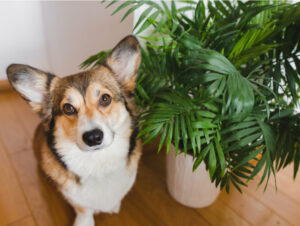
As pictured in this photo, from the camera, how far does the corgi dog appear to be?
968 mm

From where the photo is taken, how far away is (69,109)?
1.01 meters

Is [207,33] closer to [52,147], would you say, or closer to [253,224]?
[52,147]

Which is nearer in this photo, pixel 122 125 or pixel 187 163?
pixel 122 125

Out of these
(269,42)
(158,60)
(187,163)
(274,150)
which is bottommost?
(187,163)

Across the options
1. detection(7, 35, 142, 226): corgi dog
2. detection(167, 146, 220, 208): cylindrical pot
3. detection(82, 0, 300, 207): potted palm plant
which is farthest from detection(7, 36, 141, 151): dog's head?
detection(167, 146, 220, 208): cylindrical pot

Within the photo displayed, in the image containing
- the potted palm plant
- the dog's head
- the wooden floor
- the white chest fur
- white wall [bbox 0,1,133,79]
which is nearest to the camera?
the potted palm plant

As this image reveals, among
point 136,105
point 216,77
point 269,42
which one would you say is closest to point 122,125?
point 136,105

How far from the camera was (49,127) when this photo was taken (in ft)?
3.53

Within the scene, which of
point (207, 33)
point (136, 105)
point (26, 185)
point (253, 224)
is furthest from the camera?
point (26, 185)

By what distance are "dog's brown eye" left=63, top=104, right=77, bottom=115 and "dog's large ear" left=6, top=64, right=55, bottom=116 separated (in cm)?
15

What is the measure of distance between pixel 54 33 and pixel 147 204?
6.17ft

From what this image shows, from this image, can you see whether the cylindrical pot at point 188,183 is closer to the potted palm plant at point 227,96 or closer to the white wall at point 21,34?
the potted palm plant at point 227,96

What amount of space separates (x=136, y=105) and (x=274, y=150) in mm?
682

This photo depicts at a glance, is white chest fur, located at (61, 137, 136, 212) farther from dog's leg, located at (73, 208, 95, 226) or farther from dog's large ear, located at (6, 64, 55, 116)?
dog's large ear, located at (6, 64, 55, 116)
